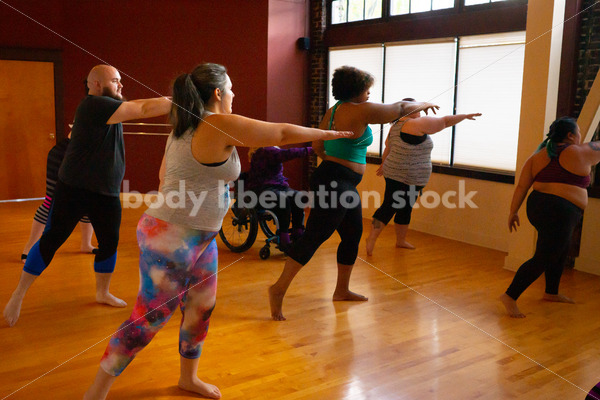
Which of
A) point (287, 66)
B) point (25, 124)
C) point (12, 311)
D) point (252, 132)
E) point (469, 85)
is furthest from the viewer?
point (287, 66)

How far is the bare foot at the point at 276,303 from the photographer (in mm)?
3270

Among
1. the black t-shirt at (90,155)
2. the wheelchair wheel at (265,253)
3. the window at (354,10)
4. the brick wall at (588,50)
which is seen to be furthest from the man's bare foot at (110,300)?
the window at (354,10)

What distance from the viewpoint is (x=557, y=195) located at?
3.41 meters

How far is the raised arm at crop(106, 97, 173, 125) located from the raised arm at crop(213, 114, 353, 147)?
46 cm

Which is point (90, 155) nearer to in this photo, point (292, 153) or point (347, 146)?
point (347, 146)

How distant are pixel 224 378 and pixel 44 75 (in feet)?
19.3

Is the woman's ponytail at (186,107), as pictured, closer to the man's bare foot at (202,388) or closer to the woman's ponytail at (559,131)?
the man's bare foot at (202,388)

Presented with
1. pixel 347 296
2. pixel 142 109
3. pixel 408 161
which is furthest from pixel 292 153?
pixel 142 109

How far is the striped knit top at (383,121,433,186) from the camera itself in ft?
16.0

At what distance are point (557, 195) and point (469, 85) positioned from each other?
91.8 inches

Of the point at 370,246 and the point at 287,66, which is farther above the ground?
the point at 287,66

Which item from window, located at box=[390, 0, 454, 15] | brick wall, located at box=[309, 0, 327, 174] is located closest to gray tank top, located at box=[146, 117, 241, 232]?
window, located at box=[390, 0, 454, 15]

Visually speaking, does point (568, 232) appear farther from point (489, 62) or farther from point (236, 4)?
point (236, 4)

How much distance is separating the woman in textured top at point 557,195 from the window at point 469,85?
1.74m
